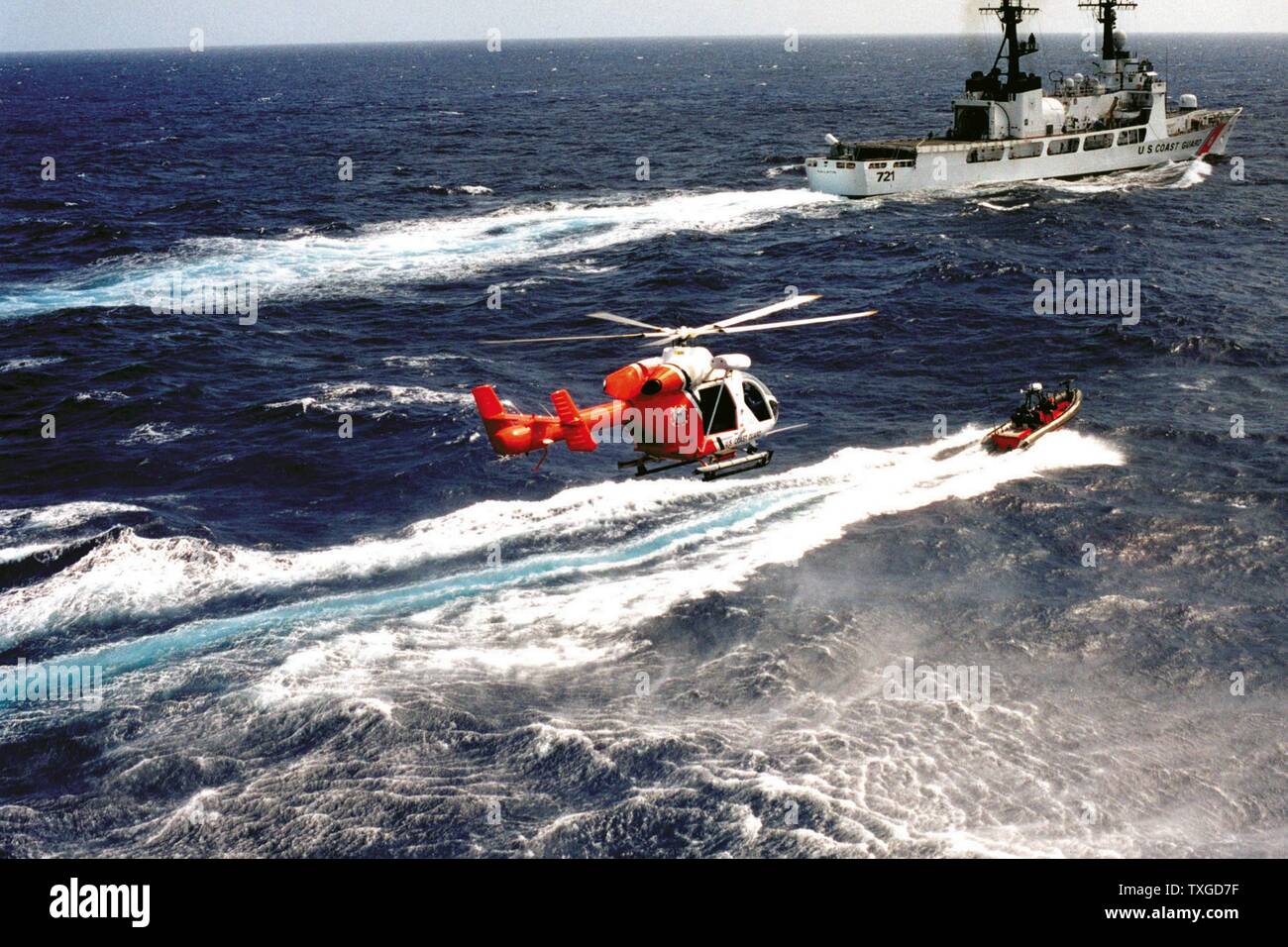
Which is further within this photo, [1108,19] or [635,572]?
[1108,19]

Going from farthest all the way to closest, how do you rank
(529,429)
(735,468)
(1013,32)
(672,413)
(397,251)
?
(1013,32), (397,251), (735,468), (672,413), (529,429)

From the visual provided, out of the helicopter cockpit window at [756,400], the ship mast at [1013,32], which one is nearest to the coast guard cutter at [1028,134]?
the ship mast at [1013,32]

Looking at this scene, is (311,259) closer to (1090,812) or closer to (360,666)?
(360,666)

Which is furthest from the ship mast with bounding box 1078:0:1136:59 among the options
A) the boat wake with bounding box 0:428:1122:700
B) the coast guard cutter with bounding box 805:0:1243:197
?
the boat wake with bounding box 0:428:1122:700

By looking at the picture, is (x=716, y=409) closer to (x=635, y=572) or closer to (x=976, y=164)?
(x=635, y=572)

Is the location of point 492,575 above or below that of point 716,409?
below

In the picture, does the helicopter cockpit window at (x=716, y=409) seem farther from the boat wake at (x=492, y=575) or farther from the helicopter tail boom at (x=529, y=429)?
the boat wake at (x=492, y=575)

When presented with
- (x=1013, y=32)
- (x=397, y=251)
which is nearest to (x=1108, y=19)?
(x=1013, y=32)
